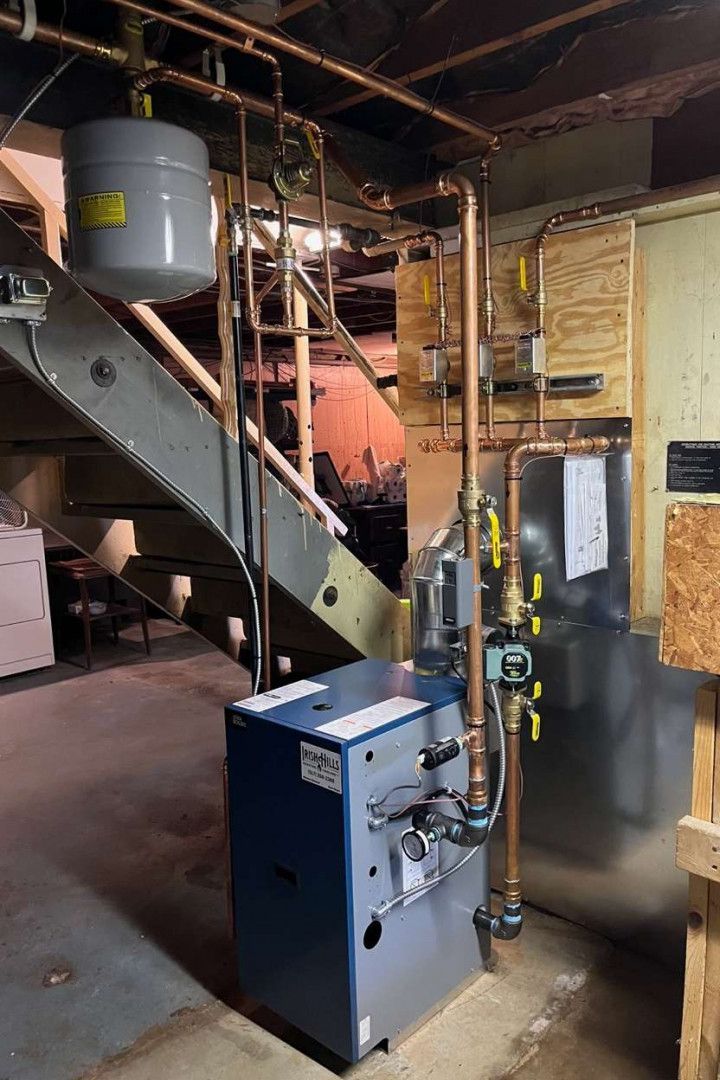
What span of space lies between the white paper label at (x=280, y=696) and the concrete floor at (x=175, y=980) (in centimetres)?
82

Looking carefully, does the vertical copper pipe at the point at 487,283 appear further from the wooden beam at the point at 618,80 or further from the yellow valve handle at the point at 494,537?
the yellow valve handle at the point at 494,537

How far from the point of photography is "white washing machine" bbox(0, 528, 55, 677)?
16.2ft

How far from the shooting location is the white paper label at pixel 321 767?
1.71 metres

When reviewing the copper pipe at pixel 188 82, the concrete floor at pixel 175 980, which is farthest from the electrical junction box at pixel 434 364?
the concrete floor at pixel 175 980

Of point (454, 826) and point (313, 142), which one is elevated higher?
point (313, 142)

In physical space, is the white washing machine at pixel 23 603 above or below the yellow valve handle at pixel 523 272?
below

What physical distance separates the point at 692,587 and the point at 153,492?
1.38 m

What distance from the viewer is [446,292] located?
2402 mm

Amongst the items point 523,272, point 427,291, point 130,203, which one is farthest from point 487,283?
point 130,203

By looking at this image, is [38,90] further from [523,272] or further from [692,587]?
[692,587]

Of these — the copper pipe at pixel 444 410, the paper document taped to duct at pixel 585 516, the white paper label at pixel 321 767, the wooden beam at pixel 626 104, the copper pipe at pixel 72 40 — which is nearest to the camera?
the copper pipe at pixel 72 40

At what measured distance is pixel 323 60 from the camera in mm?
1762

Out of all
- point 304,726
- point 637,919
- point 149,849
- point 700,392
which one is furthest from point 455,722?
point 149,849

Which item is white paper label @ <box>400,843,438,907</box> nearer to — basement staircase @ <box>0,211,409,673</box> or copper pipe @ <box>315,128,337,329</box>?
basement staircase @ <box>0,211,409,673</box>
